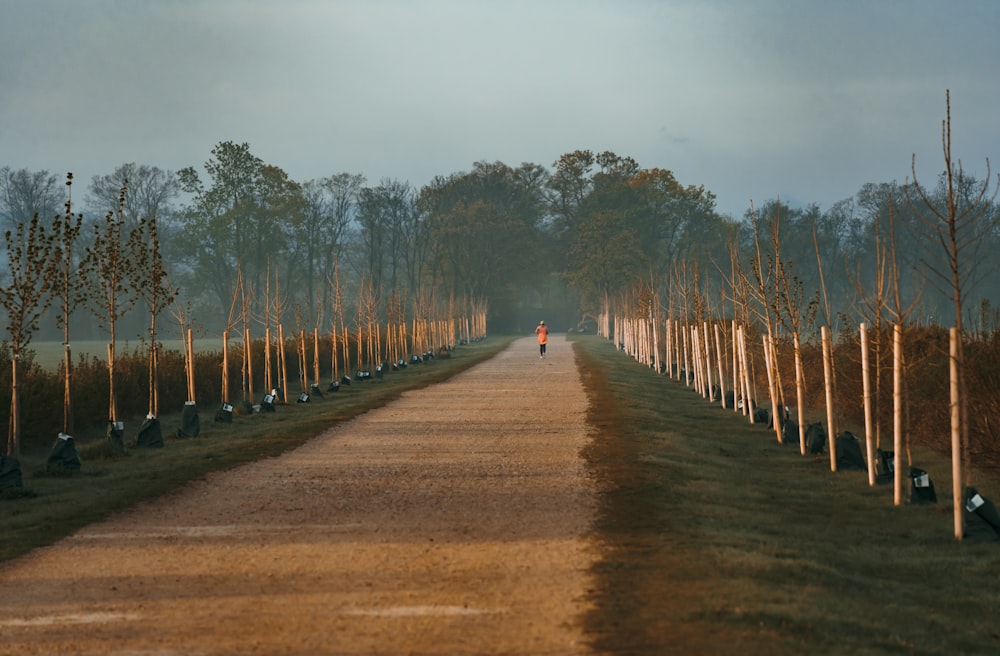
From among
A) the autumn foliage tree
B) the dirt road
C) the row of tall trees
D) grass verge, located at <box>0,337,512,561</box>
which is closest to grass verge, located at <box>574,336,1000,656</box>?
the dirt road

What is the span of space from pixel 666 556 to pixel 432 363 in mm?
47010

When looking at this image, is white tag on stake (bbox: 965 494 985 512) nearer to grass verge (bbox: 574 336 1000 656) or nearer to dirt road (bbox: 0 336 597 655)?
grass verge (bbox: 574 336 1000 656)

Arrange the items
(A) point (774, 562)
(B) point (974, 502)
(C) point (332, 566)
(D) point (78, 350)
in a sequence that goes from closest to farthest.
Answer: (C) point (332, 566) → (A) point (774, 562) → (B) point (974, 502) → (D) point (78, 350)

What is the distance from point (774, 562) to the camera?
9.70m

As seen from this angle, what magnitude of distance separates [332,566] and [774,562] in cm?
354

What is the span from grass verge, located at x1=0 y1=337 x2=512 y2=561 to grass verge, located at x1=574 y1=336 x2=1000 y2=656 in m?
5.22

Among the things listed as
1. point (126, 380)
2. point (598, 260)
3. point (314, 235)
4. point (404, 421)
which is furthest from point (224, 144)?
point (404, 421)

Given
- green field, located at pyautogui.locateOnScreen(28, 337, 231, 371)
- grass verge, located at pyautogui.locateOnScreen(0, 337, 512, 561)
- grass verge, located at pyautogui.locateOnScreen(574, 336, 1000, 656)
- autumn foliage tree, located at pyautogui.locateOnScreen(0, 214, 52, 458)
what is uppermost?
autumn foliage tree, located at pyautogui.locateOnScreen(0, 214, 52, 458)

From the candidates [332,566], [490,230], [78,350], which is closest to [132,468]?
[332,566]

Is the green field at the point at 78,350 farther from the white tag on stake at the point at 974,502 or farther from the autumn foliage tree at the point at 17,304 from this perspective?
the white tag on stake at the point at 974,502

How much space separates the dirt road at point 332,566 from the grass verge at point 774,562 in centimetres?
38

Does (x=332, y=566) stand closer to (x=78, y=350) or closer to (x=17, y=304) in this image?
(x=17, y=304)

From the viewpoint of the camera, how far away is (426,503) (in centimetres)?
1271

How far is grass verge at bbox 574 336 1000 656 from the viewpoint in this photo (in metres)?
7.52
